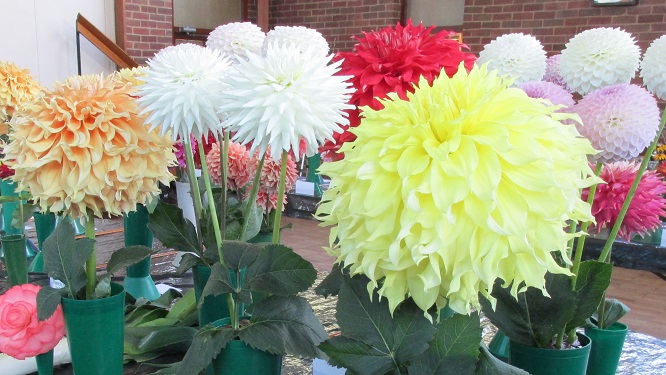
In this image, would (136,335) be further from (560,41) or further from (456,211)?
(560,41)

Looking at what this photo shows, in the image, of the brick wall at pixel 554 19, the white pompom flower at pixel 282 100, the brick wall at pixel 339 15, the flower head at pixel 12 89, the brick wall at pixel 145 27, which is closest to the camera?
the white pompom flower at pixel 282 100

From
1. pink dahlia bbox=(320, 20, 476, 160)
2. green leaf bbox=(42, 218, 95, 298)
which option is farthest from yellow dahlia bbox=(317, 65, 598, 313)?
green leaf bbox=(42, 218, 95, 298)

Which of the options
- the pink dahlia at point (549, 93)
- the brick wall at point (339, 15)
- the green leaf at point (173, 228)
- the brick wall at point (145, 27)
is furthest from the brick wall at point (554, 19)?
the green leaf at point (173, 228)

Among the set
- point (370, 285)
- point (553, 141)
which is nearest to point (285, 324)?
point (370, 285)

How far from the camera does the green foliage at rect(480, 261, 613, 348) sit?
0.50 m

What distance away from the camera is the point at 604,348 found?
2.18ft

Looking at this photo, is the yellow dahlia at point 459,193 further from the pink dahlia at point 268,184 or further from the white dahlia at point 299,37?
the pink dahlia at point 268,184

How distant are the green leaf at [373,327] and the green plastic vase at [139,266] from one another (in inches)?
27.8

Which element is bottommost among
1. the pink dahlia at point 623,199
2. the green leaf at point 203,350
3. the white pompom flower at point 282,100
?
the green leaf at point 203,350

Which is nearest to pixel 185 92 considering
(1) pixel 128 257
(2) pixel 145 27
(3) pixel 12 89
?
(1) pixel 128 257

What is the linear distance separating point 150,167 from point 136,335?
30 centimetres

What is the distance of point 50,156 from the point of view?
63 centimetres

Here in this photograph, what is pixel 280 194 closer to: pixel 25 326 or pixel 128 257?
pixel 128 257

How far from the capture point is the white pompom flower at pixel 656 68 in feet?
2.01
